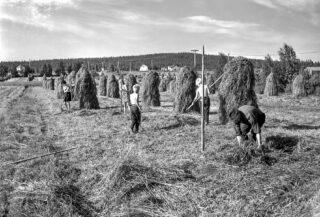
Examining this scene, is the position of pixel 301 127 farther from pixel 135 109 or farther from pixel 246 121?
pixel 135 109

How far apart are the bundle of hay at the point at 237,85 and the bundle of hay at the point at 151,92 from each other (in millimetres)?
8244

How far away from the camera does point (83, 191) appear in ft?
17.3

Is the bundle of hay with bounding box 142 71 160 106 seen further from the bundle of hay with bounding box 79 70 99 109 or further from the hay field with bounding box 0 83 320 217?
the hay field with bounding box 0 83 320 217

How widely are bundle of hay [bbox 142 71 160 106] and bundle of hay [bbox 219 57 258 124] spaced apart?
824 centimetres

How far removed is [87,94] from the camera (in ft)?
55.6

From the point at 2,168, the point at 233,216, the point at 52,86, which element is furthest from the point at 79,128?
the point at 52,86

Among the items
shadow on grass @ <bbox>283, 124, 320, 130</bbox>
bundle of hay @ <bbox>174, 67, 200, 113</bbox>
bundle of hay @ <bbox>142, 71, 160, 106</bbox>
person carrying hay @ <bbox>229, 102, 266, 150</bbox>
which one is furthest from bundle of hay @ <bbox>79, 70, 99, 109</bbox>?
person carrying hay @ <bbox>229, 102, 266, 150</bbox>

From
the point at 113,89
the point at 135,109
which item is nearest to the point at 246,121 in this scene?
the point at 135,109

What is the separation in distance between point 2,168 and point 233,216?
14.3ft

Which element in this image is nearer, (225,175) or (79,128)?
(225,175)

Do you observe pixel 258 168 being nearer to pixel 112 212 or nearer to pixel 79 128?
pixel 112 212

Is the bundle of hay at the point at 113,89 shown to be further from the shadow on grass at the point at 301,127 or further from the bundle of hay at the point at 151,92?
the shadow on grass at the point at 301,127

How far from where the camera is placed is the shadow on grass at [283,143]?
671 centimetres

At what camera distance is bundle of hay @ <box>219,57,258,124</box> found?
10547 mm
